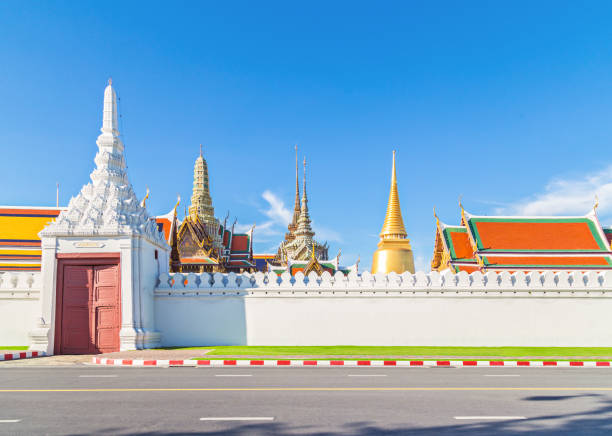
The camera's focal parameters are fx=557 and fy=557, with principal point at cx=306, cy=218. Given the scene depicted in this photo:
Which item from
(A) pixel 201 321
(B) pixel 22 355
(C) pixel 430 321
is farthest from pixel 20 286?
(C) pixel 430 321

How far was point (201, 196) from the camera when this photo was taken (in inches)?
2768

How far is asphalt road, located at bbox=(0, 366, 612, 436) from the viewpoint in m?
6.88

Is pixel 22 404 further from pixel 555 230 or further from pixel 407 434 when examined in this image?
pixel 555 230

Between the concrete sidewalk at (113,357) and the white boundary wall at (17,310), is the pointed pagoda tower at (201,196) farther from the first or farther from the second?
the concrete sidewalk at (113,357)

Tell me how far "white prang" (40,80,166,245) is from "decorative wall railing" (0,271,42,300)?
2.11m

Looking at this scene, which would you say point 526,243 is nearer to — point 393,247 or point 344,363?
point 393,247

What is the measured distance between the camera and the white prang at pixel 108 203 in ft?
60.7

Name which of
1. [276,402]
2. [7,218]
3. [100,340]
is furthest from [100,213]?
[7,218]

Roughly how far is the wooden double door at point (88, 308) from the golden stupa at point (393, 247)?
18422 mm

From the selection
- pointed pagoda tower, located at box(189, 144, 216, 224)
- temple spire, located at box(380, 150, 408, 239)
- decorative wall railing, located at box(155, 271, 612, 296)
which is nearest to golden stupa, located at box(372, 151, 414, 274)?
temple spire, located at box(380, 150, 408, 239)

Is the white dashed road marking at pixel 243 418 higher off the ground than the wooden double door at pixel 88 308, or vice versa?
the wooden double door at pixel 88 308

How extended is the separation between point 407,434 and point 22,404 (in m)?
5.72

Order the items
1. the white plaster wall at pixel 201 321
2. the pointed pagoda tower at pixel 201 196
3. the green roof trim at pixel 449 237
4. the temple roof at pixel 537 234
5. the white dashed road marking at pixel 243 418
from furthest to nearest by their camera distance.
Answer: the pointed pagoda tower at pixel 201 196, the green roof trim at pixel 449 237, the temple roof at pixel 537 234, the white plaster wall at pixel 201 321, the white dashed road marking at pixel 243 418

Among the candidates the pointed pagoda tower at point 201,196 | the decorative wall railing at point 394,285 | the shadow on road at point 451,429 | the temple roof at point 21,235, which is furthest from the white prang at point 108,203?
the pointed pagoda tower at point 201,196
